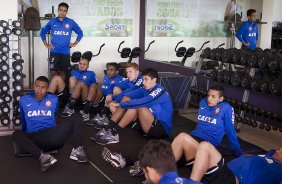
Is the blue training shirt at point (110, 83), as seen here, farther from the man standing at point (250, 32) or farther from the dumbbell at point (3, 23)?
the man standing at point (250, 32)

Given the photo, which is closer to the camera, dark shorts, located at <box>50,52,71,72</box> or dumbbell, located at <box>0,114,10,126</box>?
dumbbell, located at <box>0,114,10,126</box>

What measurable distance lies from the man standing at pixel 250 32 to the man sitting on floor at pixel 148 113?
2.08 meters

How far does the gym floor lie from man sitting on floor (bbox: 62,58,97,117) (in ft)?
4.11

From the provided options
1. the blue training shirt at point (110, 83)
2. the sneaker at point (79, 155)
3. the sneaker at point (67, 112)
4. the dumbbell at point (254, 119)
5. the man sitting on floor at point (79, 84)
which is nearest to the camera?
the sneaker at point (79, 155)

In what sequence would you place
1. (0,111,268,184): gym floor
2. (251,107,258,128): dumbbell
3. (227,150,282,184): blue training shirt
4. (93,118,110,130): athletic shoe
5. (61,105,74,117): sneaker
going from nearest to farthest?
(227,150,282,184): blue training shirt
(0,111,268,184): gym floor
(251,107,258,128): dumbbell
(93,118,110,130): athletic shoe
(61,105,74,117): sneaker

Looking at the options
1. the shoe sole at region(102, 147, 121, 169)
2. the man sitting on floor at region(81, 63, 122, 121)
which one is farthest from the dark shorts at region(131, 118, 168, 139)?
the man sitting on floor at region(81, 63, 122, 121)

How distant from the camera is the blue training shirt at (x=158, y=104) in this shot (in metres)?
3.70

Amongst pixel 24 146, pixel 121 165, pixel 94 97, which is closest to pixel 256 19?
pixel 94 97

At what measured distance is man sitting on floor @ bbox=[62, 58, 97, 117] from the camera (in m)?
5.23

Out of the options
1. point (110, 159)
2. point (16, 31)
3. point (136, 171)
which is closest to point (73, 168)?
point (110, 159)

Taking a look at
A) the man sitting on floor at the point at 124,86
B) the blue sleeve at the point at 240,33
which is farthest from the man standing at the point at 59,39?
the blue sleeve at the point at 240,33

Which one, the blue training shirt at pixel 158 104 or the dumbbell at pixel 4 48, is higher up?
the dumbbell at pixel 4 48

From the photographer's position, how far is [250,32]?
5.43 metres

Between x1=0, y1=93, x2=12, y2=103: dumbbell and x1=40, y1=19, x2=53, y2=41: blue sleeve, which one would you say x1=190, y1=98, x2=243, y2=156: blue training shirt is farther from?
x1=40, y1=19, x2=53, y2=41: blue sleeve
